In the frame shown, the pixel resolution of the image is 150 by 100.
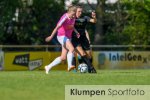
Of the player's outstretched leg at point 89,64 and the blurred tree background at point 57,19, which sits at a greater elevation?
the player's outstretched leg at point 89,64

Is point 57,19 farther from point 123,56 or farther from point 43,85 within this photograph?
point 43,85

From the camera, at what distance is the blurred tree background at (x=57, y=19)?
151ft

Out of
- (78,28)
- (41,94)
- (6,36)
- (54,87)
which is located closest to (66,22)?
(78,28)

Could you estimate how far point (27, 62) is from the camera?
115 feet

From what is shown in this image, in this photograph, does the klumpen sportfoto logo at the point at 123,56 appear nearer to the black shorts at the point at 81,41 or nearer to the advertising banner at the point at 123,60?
the advertising banner at the point at 123,60

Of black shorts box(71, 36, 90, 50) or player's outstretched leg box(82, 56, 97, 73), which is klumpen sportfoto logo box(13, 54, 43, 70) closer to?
black shorts box(71, 36, 90, 50)

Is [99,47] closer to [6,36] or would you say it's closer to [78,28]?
[6,36]

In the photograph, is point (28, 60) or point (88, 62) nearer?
point (88, 62)

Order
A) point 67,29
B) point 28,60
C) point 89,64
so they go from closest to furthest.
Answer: point 89,64 < point 67,29 < point 28,60

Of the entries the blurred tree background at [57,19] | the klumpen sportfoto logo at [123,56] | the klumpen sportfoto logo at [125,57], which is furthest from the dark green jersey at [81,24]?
the blurred tree background at [57,19]

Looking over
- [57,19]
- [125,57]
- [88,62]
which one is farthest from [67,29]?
[57,19]

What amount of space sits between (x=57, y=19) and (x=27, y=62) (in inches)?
587

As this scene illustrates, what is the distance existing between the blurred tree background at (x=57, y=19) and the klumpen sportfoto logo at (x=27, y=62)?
10.5 meters

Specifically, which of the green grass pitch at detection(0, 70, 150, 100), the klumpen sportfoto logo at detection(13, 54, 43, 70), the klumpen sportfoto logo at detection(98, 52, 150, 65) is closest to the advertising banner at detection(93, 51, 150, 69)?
the klumpen sportfoto logo at detection(98, 52, 150, 65)
